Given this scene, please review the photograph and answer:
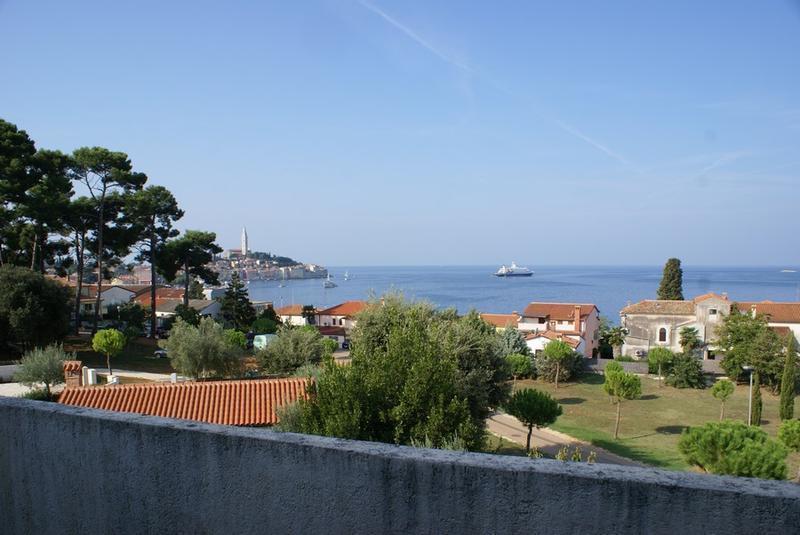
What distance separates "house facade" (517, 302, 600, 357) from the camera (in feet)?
165

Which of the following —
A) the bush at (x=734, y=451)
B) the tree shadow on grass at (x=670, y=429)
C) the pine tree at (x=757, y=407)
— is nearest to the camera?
the bush at (x=734, y=451)

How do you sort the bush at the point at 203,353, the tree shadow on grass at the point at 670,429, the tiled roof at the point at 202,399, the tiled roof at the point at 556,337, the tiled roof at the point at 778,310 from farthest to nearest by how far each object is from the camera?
the tiled roof at the point at 778,310
the tiled roof at the point at 556,337
the tree shadow on grass at the point at 670,429
the bush at the point at 203,353
the tiled roof at the point at 202,399

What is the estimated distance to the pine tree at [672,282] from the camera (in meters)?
63.3

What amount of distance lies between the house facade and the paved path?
22.0 meters

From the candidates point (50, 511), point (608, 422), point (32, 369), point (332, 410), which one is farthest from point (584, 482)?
point (608, 422)

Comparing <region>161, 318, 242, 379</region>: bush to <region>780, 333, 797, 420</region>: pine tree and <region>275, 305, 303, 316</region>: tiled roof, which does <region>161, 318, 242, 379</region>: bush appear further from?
<region>275, 305, 303, 316</region>: tiled roof

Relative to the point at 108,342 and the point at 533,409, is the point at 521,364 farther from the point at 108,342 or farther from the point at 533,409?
the point at 108,342

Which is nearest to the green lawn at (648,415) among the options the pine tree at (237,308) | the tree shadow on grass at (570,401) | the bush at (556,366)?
the tree shadow on grass at (570,401)

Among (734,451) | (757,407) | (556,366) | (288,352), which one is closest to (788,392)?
(757,407)

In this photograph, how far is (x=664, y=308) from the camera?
166 feet

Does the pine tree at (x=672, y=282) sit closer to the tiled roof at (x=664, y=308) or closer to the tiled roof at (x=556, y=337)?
the tiled roof at (x=664, y=308)

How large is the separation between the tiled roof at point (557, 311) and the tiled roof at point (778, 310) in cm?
1164

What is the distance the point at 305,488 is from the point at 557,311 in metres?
53.5

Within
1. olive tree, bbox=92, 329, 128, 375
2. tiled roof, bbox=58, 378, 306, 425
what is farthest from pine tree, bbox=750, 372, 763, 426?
olive tree, bbox=92, 329, 128, 375
